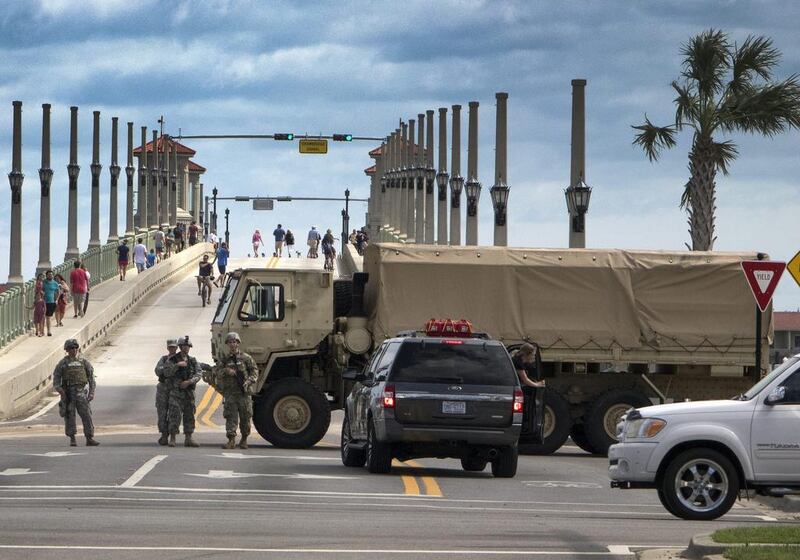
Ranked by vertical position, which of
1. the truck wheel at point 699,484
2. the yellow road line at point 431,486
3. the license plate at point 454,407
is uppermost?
the license plate at point 454,407

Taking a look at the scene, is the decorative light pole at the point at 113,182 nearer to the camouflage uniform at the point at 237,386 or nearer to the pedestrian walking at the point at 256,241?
the pedestrian walking at the point at 256,241

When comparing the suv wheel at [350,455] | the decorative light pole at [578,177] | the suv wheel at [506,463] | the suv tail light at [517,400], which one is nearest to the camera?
the suv tail light at [517,400]

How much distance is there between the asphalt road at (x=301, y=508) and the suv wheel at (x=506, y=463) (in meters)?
0.15

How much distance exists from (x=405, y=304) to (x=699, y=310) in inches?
196

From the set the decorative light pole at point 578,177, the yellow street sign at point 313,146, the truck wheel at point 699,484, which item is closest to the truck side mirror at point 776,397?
the truck wheel at point 699,484

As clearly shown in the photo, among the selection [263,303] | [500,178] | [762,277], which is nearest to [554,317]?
[762,277]

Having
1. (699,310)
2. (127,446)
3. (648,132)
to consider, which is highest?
(648,132)

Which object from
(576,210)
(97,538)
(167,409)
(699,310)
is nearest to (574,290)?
(699,310)

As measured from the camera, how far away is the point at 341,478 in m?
22.2

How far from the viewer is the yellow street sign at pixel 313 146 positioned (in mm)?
96094

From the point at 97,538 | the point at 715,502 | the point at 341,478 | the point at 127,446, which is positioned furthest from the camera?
the point at 127,446

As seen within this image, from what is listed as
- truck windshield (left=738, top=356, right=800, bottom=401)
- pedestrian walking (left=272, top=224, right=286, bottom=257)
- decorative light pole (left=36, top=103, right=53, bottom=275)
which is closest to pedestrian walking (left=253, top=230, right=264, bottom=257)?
pedestrian walking (left=272, top=224, right=286, bottom=257)

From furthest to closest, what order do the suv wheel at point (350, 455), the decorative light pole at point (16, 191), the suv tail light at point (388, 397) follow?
1. the decorative light pole at point (16, 191)
2. the suv wheel at point (350, 455)
3. the suv tail light at point (388, 397)

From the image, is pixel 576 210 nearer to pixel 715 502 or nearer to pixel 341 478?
pixel 341 478
